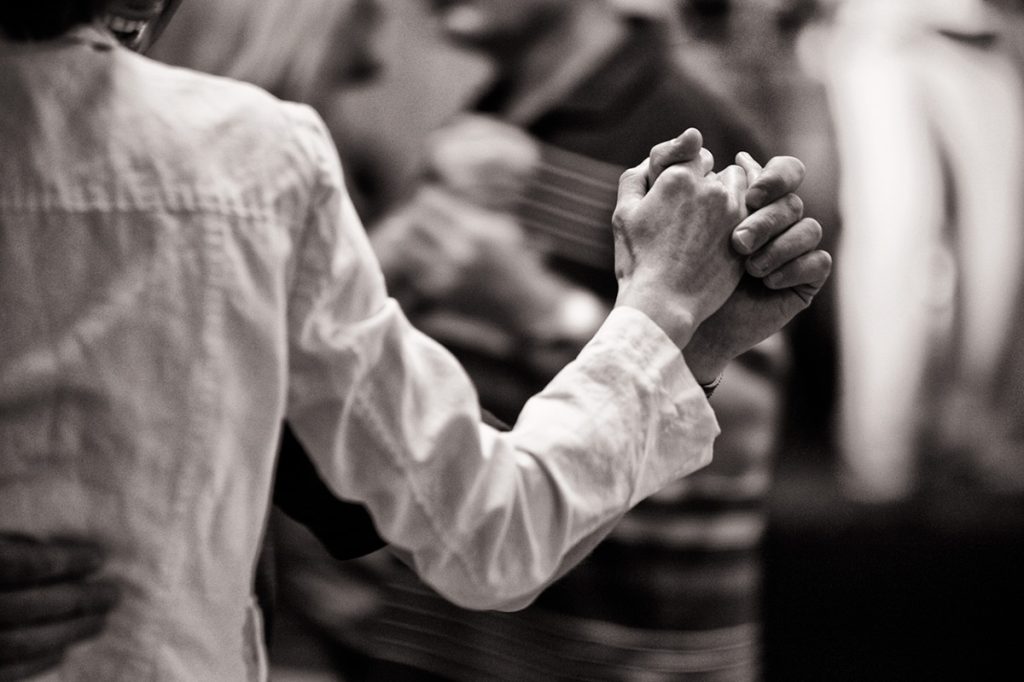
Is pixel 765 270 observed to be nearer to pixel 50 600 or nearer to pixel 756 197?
pixel 756 197

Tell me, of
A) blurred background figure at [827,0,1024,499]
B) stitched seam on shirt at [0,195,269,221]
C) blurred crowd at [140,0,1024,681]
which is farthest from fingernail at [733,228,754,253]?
blurred background figure at [827,0,1024,499]

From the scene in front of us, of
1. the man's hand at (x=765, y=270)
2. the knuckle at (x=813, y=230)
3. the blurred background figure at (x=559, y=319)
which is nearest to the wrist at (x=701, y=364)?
the man's hand at (x=765, y=270)

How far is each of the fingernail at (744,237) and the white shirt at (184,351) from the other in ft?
0.83

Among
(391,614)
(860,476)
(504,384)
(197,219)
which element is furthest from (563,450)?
(860,476)

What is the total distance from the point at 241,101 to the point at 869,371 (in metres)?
2.24

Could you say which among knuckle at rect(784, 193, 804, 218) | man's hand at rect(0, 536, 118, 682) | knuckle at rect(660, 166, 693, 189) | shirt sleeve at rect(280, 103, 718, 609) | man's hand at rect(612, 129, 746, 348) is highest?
knuckle at rect(784, 193, 804, 218)

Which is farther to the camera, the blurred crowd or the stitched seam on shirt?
the blurred crowd

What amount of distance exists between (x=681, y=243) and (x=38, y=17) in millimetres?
423

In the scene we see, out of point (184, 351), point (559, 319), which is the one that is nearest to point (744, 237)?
point (184, 351)

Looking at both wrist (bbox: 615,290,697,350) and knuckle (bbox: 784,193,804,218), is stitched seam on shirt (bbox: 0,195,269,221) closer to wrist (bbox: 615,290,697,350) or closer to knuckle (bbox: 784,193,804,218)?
wrist (bbox: 615,290,697,350)

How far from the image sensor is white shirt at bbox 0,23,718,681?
2.15 feet

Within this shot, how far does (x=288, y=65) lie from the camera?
2189 millimetres

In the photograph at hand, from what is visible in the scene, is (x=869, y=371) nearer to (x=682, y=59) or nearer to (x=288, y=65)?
(x=682, y=59)

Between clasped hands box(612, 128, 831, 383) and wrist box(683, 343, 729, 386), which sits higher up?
clasped hands box(612, 128, 831, 383)
